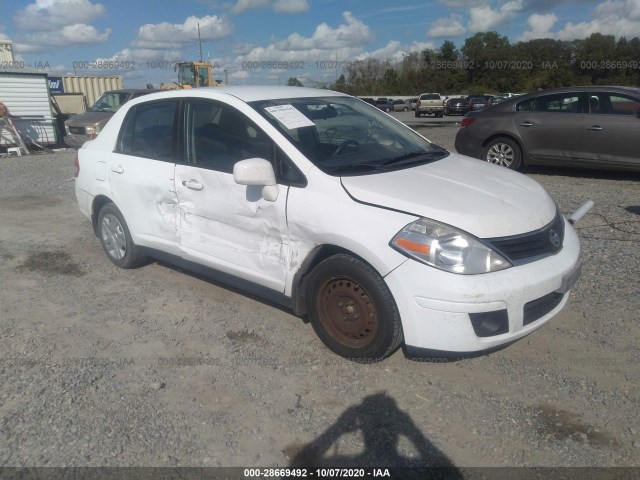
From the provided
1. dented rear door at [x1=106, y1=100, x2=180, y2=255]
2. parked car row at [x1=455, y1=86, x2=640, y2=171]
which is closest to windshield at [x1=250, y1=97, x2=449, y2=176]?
dented rear door at [x1=106, y1=100, x2=180, y2=255]

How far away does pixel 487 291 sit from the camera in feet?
9.27

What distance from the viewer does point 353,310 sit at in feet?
10.6

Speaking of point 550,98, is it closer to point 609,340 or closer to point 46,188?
point 609,340

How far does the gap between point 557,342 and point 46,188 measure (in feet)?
30.1

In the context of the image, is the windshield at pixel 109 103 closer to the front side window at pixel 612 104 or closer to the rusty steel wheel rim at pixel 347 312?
the front side window at pixel 612 104

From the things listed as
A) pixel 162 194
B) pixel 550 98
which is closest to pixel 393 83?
pixel 550 98

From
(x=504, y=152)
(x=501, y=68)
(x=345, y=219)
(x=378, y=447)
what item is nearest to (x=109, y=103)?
(x=504, y=152)

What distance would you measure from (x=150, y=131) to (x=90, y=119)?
11167 mm

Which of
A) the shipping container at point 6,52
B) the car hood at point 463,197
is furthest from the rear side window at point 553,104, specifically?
the shipping container at point 6,52

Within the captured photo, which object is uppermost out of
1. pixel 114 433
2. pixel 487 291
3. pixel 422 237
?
pixel 422 237

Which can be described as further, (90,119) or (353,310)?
(90,119)

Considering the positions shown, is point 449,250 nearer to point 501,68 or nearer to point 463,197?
point 463,197

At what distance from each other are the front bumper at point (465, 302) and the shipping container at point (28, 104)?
53.5 ft

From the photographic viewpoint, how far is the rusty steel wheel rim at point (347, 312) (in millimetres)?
3162
